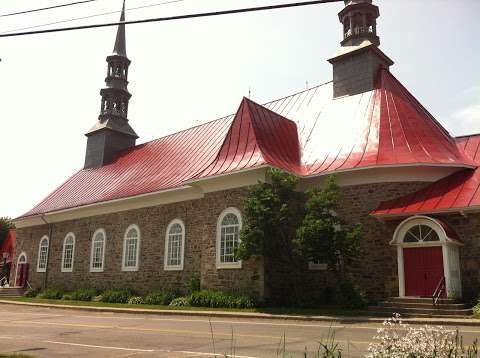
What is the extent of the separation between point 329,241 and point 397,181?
12.9 feet

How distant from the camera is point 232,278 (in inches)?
709

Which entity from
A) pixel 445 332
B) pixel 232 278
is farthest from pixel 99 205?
pixel 445 332

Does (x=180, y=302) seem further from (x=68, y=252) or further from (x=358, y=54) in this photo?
(x=358, y=54)

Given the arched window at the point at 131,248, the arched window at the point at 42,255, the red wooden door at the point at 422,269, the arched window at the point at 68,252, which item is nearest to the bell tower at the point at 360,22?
the red wooden door at the point at 422,269

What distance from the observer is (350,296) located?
16.2 m

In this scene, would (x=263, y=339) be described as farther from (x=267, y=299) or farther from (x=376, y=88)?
(x=376, y=88)

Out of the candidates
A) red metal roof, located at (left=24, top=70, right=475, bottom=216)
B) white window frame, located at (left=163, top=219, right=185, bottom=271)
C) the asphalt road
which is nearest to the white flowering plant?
the asphalt road

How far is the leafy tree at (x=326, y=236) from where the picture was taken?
51.1 feet

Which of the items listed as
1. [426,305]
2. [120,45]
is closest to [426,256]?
[426,305]

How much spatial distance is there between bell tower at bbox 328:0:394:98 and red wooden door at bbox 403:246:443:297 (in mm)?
8997

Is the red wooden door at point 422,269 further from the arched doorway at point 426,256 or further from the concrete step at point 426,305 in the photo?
the concrete step at point 426,305

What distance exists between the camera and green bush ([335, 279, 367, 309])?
16.0 metres

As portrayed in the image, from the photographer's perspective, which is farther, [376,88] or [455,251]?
[376,88]

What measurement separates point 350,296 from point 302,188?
Answer: 497cm
